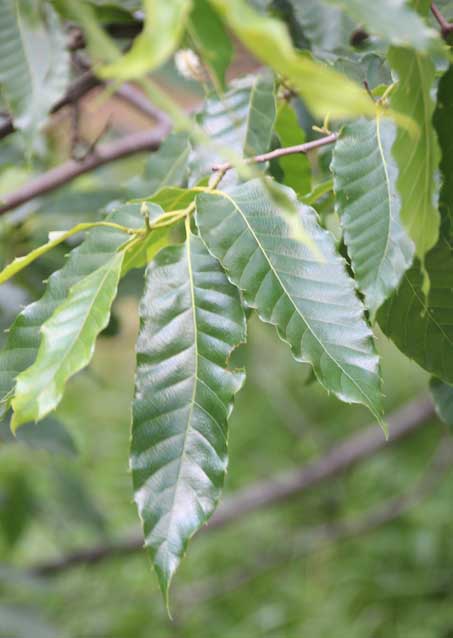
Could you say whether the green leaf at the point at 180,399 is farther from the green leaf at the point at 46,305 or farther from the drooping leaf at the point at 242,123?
the drooping leaf at the point at 242,123

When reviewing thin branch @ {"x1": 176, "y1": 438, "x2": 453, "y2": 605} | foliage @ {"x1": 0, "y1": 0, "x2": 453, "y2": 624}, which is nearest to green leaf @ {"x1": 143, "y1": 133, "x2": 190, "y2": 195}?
foliage @ {"x1": 0, "y1": 0, "x2": 453, "y2": 624}

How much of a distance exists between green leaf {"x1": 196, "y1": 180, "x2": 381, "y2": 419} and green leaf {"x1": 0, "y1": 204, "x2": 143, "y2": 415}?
3.3 inches

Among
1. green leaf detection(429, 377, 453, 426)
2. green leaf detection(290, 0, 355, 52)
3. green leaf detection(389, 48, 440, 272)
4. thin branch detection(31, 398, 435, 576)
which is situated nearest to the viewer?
green leaf detection(389, 48, 440, 272)

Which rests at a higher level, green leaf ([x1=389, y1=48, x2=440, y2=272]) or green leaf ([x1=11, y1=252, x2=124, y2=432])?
green leaf ([x1=389, y1=48, x2=440, y2=272])

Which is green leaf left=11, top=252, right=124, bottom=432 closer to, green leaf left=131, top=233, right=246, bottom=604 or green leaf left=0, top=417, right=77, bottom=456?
green leaf left=131, top=233, right=246, bottom=604

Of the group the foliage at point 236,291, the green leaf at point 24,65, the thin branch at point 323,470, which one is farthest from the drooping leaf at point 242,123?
the thin branch at point 323,470

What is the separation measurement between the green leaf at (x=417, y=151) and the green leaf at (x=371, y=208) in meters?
0.06

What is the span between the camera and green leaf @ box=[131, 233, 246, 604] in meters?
0.56

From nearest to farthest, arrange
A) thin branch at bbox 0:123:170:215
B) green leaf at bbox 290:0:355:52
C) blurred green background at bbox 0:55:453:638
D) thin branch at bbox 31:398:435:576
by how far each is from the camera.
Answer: green leaf at bbox 290:0:355:52 < thin branch at bbox 0:123:170:215 < blurred green background at bbox 0:55:453:638 < thin branch at bbox 31:398:435:576

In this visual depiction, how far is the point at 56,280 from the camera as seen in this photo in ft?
2.09

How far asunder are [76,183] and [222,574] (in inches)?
54.8

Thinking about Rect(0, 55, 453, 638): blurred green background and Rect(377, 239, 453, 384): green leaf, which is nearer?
Rect(377, 239, 453, 384): green leaf

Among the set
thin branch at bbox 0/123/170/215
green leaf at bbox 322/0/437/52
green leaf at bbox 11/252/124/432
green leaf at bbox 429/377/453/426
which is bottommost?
green leaf at bbox 429/377/453/426

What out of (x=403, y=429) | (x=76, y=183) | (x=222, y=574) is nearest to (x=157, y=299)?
(x=76, y=183)
